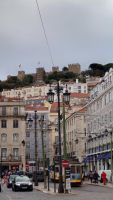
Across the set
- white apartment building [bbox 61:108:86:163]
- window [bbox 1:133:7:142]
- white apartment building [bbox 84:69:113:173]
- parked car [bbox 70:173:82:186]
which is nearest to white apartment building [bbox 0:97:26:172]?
window [bbox 1:133:7:142]

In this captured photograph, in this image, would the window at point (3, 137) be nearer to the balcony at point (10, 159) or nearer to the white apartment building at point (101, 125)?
the balcony at point (10, 159)

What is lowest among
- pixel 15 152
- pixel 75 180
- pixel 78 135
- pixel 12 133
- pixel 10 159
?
pixel 75 180

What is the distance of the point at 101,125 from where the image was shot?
84.9 metres

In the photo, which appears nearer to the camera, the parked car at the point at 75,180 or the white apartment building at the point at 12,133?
the parked car at the point at 75,180

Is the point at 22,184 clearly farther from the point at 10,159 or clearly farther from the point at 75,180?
the point at 10,159

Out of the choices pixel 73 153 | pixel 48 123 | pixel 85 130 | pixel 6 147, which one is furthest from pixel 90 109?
pixel 48 123

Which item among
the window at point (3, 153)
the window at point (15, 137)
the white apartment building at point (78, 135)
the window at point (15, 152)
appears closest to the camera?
the white apartment building at point (78, 135)

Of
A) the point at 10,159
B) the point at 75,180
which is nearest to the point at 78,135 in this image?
the point at 10,159

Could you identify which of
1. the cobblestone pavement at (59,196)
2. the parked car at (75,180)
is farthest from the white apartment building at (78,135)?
the cobblestone pavement at (59,196)

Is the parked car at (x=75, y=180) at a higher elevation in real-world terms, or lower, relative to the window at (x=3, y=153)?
lower

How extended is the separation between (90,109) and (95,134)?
9022 mm

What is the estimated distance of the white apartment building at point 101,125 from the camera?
80.2 metres

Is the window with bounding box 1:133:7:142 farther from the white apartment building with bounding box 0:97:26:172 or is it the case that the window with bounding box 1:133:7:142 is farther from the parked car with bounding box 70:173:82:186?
the parked car with bounding box 70:173:82:186

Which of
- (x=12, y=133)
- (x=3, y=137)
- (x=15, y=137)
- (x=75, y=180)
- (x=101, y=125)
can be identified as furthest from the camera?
(x=12, y=133)
